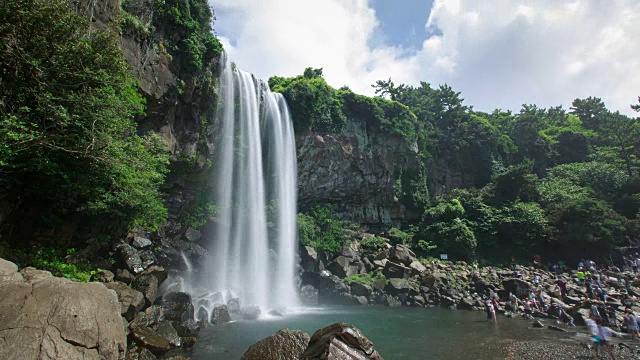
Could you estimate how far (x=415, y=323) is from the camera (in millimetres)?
14609

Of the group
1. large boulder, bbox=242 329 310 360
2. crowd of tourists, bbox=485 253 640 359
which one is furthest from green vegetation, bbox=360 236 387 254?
large boulder, bbox=242 329 310 360

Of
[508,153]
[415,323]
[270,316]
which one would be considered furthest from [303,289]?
[508,153]

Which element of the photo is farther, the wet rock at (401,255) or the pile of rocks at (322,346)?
the wet rock at (401,255)

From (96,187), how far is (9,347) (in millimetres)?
7455

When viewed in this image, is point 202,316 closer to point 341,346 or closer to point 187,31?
point 341,346

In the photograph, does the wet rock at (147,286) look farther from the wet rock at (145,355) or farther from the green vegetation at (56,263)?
→ the wet rock at (145,355)

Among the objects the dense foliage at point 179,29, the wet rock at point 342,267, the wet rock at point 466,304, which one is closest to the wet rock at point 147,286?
the dense foliage at point 179,29

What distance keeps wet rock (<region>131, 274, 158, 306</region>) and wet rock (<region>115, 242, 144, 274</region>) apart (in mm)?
1289

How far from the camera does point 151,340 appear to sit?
8602 mm

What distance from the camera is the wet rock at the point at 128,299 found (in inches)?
377

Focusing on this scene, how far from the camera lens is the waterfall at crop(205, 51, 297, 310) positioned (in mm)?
20984

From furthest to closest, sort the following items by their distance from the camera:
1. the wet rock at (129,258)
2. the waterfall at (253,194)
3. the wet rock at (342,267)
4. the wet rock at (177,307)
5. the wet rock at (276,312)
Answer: the wet rock at (342,267), the waterfall at (253,194), the wet rock at (276,312), the wet rock at (129,258), the wet rock at (177,307)

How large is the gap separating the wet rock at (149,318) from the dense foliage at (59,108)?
13.3 ft

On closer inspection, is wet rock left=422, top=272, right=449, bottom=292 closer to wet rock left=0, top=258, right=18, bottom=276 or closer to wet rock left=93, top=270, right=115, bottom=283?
wet rock left=93, top=270, right=115, bottom=283
